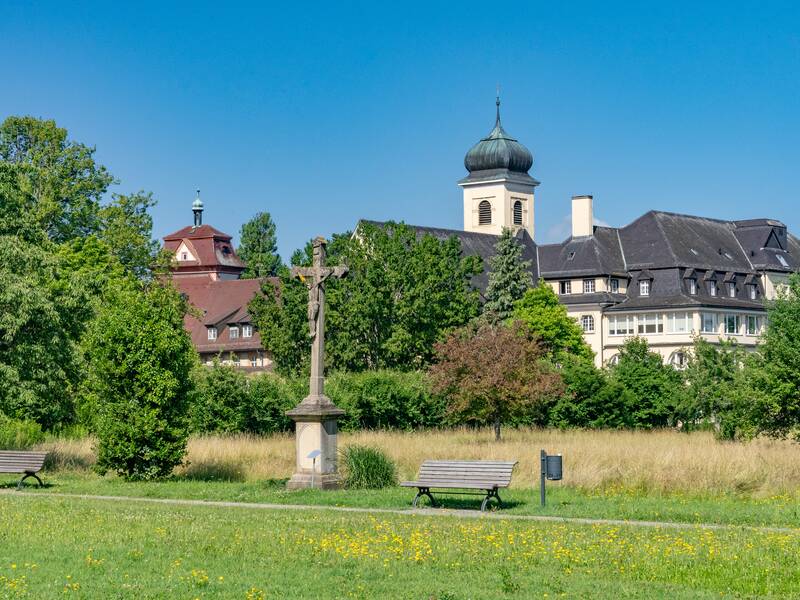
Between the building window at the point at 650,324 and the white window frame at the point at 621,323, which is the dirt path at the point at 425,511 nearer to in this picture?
the building window at the point at 650,324

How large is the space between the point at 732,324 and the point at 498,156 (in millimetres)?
35668

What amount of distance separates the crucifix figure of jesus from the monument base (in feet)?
5.37

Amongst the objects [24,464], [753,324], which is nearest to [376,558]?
[24,464]

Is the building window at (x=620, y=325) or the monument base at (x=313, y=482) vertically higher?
the building window at (x=620, y=325)

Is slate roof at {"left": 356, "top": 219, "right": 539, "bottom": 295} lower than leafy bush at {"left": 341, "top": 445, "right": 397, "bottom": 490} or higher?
higher

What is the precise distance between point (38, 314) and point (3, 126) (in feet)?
120

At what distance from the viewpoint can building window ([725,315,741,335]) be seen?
94688 mm

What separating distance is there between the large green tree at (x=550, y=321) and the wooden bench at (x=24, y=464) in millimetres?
50315

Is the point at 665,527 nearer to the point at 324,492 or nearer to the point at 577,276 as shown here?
the point at 324,492

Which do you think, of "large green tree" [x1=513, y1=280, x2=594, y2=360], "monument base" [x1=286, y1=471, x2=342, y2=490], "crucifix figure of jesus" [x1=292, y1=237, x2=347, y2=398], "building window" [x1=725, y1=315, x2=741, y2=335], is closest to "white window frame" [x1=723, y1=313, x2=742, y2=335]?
"building window" [x1=725, y1=315, x2=741, y2=335]

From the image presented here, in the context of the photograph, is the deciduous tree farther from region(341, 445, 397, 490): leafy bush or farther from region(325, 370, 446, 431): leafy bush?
region(341, 445, 397, 490): leafy bush

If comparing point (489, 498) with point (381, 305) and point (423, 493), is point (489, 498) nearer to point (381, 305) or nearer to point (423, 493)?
point (423, 493)

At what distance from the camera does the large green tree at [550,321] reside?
2982 inches

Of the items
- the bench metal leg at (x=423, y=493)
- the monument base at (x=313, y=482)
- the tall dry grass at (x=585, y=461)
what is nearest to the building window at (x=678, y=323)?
the tall dry grass at (x=585, y=461)
